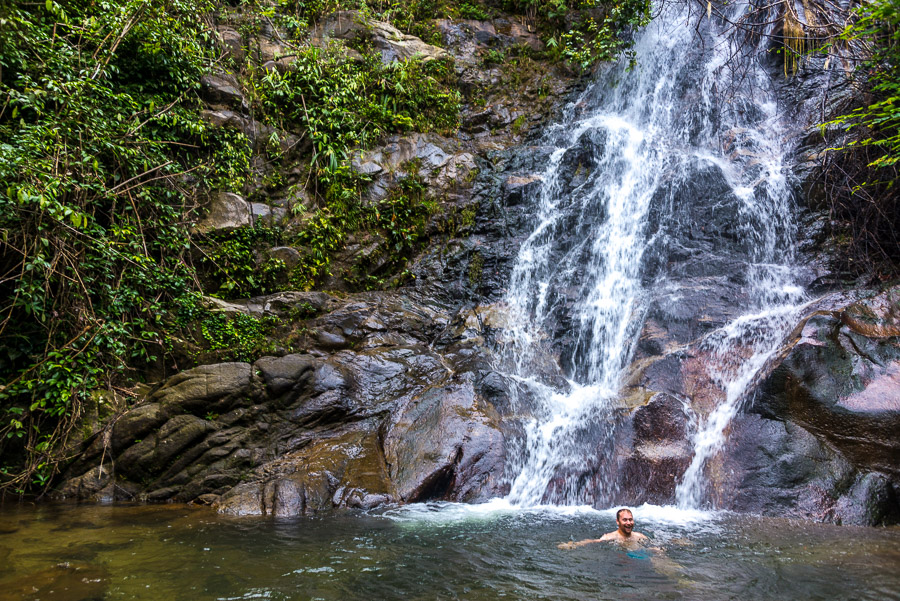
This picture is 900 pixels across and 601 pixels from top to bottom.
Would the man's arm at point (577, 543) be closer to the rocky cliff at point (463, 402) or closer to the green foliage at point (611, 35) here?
the rocky cliff at point (463, 402)

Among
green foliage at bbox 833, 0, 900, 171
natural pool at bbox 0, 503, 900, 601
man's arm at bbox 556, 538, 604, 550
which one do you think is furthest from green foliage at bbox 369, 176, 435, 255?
green foliage at bbox 833, 0, 900, 171

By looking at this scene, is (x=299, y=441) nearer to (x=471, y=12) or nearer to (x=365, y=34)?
(x=365, y=34)

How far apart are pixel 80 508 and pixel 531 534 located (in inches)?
215

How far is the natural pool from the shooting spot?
12.1ft

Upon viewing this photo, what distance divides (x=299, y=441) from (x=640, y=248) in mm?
7156

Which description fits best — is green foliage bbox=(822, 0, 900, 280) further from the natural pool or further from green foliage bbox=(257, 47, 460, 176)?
green foliage bbox=(257, 47, 460, 176)

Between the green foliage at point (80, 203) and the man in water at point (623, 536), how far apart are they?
22.2 ft

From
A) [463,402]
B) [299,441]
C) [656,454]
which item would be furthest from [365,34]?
[656,454]

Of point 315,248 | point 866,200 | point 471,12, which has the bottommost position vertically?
point 315,248

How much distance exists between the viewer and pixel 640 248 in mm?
9609

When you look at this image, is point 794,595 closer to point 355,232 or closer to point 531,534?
point 531,534

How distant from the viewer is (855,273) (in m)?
8.15

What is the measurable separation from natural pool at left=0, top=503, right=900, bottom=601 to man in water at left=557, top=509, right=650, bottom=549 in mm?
140

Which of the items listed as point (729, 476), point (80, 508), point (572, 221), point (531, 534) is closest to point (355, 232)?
point (572, 221)
